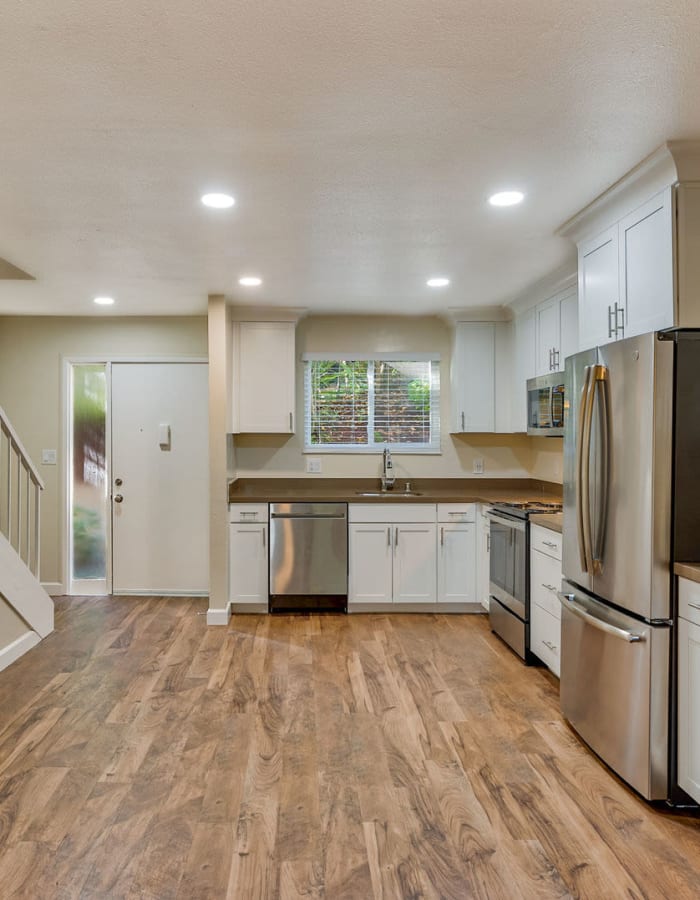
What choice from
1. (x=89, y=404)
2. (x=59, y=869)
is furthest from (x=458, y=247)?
(x=89, y=404)

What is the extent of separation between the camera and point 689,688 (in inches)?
88.4

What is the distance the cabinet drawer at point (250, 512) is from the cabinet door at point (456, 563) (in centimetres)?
136

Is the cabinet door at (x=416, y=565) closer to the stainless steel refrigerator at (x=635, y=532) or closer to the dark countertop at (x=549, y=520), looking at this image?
the dark countertop at (x=549, y=520)

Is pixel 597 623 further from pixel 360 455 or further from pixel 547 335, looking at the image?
pixel 360 455

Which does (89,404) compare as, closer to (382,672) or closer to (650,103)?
(382,672)

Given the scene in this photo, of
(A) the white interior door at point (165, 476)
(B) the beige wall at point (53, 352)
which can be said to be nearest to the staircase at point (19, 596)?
(A) the white interior door at point (165, 476)

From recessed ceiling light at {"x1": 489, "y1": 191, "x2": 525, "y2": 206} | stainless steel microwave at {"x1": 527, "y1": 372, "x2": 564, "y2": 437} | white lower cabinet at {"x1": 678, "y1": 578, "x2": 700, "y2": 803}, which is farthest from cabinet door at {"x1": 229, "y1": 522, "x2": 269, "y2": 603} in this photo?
white lower cabinet at {"x1": 678, "y1": 578, "x2": 700, "y2": 803}

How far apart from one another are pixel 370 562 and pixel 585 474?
2526 mm

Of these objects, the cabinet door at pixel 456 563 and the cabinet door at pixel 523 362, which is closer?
the cabinet door at pixel 523 362

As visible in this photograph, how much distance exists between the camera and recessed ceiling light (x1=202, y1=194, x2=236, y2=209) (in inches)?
109

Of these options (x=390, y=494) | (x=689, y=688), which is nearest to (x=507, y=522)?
(x=390, y=494)

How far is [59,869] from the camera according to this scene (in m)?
2.00

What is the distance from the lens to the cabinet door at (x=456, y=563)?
4961mm

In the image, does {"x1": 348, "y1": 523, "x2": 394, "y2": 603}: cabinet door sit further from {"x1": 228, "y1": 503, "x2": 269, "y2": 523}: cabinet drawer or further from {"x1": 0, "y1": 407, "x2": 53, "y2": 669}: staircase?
{"x1": 0, "y1": 407, "x2": 53, "y2": 669}: staircase
